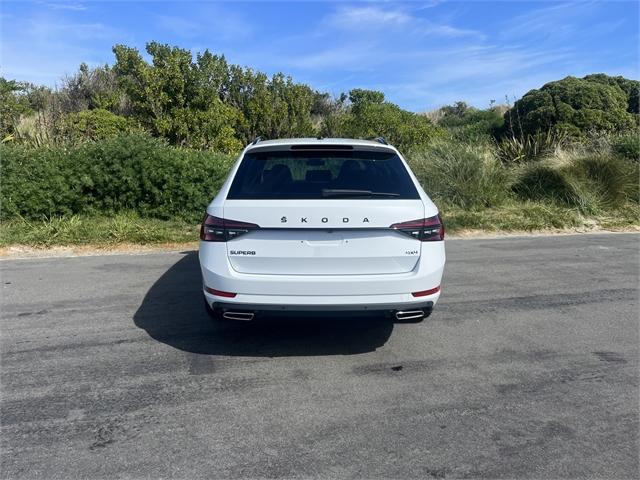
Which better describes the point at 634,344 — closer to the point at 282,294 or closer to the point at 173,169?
the point at 282,294

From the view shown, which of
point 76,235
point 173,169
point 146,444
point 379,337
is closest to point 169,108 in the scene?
point 173,169

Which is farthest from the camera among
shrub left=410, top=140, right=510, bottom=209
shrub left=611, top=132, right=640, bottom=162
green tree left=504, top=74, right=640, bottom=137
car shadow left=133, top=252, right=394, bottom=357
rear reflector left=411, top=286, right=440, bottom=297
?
green tree left=504, top=74, right=640, bottom=137

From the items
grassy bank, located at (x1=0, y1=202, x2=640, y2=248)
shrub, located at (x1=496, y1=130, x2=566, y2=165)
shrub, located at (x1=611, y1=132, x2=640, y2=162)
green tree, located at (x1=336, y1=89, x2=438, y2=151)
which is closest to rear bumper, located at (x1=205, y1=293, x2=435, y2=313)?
grassy bank, located at (x1=0, y1=202, x2=640, y2=248)

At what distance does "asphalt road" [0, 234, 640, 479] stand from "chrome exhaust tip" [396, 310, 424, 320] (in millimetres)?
415

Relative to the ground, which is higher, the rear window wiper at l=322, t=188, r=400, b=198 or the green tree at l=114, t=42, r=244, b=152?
the green tree at l=114, t=42, r=244, b=152

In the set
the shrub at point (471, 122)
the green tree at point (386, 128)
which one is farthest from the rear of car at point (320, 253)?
the green tree at point (386, 128)

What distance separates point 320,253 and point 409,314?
31.7 inches

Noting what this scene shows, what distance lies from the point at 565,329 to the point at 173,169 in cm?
722

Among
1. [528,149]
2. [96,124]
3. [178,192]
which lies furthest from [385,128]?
[178,192]

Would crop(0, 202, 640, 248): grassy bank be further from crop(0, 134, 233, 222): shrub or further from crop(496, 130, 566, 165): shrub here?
crop(496, 130, 566, 165): shrub

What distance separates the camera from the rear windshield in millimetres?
3938

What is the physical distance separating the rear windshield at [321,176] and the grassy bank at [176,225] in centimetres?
481

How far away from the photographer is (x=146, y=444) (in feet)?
9.72

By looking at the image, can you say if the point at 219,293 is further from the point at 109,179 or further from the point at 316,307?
the point at 109,179
